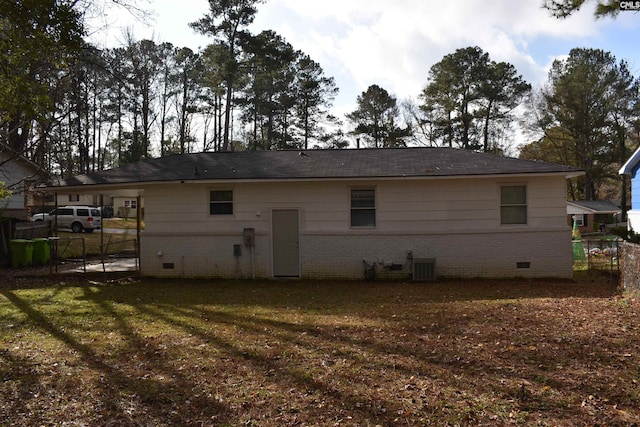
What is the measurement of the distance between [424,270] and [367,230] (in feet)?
6.17

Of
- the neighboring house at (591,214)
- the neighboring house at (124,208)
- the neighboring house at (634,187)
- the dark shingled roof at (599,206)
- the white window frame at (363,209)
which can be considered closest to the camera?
the white window frame at (363,209)

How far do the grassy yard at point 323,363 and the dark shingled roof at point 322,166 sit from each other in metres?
4.19

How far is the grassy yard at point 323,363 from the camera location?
4.18 metres

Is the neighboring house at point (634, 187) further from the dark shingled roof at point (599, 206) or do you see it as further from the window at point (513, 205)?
the dark shingled roof at point (599, 206)

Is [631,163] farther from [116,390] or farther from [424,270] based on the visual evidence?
[116,390]

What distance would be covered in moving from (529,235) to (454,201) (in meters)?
2.19

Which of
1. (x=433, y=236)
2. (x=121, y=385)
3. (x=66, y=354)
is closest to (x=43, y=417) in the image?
(x=121, y=385)

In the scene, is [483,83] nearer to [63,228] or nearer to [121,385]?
[63,228]

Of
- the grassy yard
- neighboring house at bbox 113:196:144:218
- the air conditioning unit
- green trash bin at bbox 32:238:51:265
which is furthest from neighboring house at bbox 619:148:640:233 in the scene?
neighboring house at bbox 113:196:144:218

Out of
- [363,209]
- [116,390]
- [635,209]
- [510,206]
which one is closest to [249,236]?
[363,209]

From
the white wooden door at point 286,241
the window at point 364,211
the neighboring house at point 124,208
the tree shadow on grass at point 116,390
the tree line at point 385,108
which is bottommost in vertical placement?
the tree shadow on grass at point 116,390

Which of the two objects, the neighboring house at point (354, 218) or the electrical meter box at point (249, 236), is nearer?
the neighboring house at point (354, 218)

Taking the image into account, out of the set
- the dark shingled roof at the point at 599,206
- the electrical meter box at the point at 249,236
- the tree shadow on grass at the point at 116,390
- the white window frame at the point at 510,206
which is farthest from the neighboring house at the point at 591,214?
the tree shadow on grass at the point at 116,390

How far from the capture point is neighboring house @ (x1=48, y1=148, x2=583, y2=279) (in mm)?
12391
